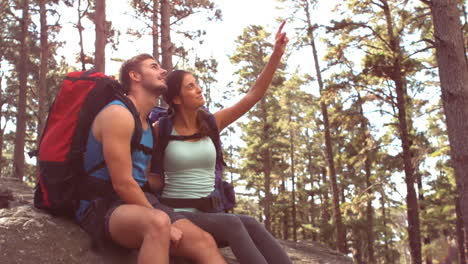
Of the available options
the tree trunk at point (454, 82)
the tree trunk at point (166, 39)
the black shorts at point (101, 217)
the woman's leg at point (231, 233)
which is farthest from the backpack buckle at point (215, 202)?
the tree trunk at point (166, 39)

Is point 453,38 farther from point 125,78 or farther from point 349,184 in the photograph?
point 349,184

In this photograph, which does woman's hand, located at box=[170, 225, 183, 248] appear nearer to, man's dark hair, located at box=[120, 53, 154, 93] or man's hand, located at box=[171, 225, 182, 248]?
man's hand, located at box=[171, 225, 182, 248]

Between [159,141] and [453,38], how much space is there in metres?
5.65

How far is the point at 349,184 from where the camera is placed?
2688cm

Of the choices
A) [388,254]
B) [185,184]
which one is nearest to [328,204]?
[388,254]

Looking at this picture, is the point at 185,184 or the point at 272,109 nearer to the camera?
the point at 185,184

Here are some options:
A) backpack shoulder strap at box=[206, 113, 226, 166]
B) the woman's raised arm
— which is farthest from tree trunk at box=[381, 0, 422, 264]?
backpack shoulder strap at box=[206, 113, 226, 166]

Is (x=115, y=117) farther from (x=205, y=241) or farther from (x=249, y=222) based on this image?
(x=249, y=222)

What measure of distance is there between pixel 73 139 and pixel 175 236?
1.09 m

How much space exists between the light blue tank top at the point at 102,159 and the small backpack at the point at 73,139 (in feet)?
0.12

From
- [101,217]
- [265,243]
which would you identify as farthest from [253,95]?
[101,217]

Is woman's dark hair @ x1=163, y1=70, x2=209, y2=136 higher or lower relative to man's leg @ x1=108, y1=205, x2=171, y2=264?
higher

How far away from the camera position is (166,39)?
34.5 feet

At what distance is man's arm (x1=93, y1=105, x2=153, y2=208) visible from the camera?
8.29 ft
